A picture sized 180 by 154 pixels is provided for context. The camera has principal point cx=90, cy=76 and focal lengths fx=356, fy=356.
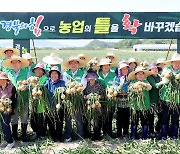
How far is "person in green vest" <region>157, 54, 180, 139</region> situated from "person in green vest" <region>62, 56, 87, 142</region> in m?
1.26

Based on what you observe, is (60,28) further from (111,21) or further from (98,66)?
(98,66)

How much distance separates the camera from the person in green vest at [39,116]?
565cm

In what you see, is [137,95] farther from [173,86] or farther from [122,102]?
[173,86]

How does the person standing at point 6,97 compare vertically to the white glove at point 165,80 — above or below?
below

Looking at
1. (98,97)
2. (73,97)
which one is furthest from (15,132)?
→ (98,97)

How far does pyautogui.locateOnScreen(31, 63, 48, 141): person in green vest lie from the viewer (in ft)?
18.5

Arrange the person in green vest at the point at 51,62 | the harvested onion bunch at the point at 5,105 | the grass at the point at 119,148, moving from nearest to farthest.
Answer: the grass at the point at 119,148 < the harvested onion bunch at the point at 5,105 < the person in green vest at the point at 51,62

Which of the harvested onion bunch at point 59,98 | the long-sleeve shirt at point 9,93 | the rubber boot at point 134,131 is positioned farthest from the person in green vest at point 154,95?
the long-sleeve shirt at point 9,93

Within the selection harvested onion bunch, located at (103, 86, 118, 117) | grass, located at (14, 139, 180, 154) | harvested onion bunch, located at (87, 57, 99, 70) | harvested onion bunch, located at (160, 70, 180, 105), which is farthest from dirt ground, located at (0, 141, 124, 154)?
harvested onion bunch, located at (87, 57, 99, 70)

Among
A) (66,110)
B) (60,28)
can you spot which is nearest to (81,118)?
(66,110)

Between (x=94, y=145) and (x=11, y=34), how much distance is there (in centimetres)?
533

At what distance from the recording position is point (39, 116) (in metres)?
5.77

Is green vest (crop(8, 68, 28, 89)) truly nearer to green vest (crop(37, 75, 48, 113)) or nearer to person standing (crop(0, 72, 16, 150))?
person standing (crop(0, 72, 16, 150))

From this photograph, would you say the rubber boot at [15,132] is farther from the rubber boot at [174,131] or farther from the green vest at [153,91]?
the rubber boot at [174,131]
